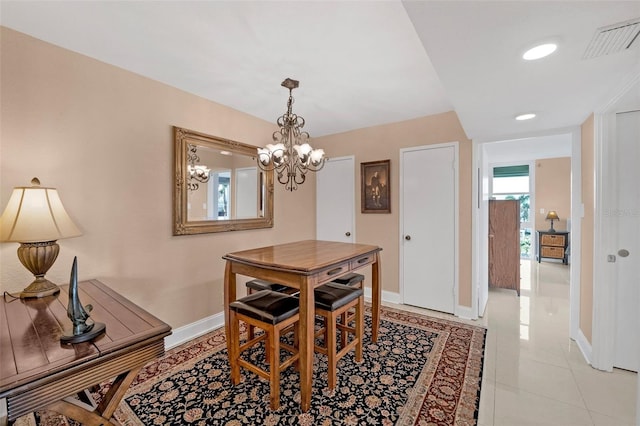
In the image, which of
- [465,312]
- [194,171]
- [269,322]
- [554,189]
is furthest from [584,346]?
[554,189]

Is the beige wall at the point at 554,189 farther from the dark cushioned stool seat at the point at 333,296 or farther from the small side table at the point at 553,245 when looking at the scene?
the dark cushioned stool seat at the point at 333,296

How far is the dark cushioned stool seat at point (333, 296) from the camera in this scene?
1965 millimetres

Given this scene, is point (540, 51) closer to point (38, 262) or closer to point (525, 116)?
point (525, 116)

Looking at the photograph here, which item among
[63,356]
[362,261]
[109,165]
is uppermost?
[109,165]

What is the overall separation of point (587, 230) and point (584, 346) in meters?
1.02

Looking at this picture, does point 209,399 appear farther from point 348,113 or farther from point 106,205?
point 348,113

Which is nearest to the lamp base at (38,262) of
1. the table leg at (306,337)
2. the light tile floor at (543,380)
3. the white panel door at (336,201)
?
the table leg at (306,337)

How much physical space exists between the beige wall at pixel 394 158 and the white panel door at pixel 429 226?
3.4 inches

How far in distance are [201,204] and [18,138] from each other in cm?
133

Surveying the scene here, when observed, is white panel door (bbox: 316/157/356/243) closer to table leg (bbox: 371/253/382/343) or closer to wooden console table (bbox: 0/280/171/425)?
table leg (bbox: 371/253/382/343)

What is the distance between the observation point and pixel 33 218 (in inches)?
61.5

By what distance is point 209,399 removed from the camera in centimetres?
181

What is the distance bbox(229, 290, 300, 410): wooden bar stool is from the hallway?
4.16 feet

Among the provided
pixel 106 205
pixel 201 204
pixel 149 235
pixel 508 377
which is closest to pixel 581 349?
pixel 508 377
